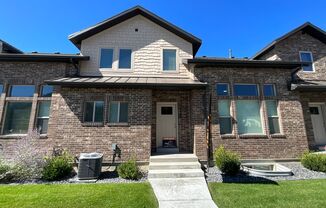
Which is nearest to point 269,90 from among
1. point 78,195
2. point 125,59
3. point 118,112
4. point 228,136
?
point 228,136

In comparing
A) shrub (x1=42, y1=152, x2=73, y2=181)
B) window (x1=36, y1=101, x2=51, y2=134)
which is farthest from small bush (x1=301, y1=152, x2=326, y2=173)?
window (x1=36, y1=101, x2=51, y2=134)

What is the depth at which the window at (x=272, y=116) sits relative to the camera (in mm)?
9266

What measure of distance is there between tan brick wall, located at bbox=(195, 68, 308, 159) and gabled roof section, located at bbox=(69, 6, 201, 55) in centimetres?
268

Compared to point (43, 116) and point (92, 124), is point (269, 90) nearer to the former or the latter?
point (92, 124)

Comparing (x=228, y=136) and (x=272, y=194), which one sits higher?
(x=228, y=136)

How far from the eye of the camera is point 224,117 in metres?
9.17

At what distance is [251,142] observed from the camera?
8.96 meters

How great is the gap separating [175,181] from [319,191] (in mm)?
4459

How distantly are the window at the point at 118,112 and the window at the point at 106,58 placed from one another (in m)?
2.61

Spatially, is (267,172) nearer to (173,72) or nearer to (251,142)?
(251,142)

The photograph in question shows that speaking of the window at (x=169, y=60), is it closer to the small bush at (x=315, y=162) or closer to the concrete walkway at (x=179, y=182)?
the concrete walkway at (x=179, y=182)

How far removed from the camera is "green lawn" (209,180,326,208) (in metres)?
4.94

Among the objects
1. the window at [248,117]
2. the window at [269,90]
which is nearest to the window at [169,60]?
the window at [248,117]

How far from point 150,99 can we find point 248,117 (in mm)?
5051
